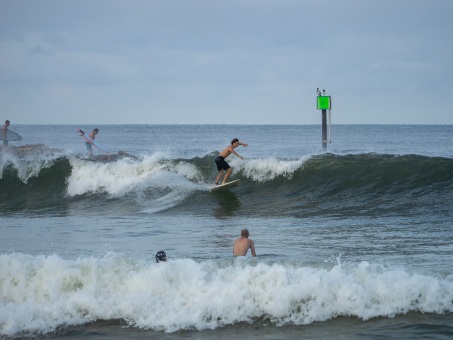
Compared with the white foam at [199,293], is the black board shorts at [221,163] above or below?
above

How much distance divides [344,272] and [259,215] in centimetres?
822

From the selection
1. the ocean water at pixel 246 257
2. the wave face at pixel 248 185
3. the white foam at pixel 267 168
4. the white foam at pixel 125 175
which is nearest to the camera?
the ocean water at pixel 246 257

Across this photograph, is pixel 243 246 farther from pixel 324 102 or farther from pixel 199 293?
pixel 324 102

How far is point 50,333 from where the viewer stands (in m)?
8.43

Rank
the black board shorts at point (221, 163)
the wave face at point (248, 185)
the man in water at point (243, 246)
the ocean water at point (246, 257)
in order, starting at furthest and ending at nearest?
1. the black board shorts at point (221, 163)
2. the wave face at point (248, 185)
3. the man in water at point (243, 246)
4. the ocean water at point (246, 257)

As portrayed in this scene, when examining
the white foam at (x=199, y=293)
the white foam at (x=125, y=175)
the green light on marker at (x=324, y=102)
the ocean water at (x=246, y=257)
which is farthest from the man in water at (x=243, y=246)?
the green light on marker at (x=324, y=102)

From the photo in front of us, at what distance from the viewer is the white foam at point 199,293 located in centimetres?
878

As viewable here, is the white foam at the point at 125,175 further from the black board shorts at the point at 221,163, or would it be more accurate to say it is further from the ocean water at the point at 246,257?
the black board shorts at the point at 221,163

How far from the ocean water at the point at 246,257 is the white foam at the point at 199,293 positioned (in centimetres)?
2

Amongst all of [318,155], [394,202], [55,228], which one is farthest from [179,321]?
[318,155]

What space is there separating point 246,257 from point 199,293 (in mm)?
1534

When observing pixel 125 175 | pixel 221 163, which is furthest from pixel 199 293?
pixel 125 175

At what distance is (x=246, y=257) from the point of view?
10.6 metres

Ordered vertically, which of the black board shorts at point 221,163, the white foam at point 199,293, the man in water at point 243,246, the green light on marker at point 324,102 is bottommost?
the white foam at point 199,293
